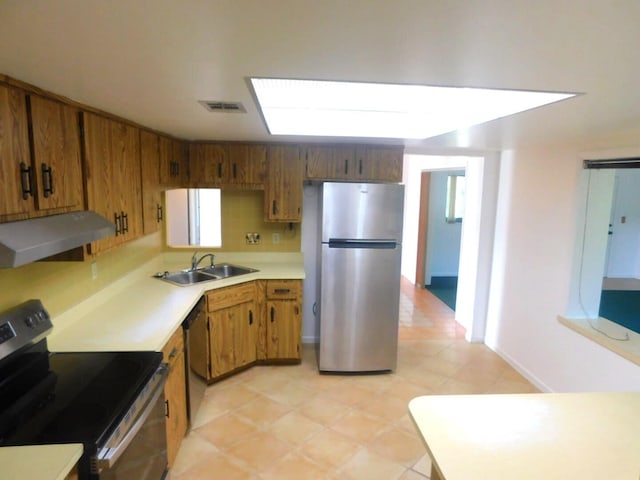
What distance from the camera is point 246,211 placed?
400cm

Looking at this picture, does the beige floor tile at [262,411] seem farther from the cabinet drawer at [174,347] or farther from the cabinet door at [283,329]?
the cabinet drawer at [174,347]

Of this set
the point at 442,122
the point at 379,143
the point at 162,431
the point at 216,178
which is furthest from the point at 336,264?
the point at 162,431

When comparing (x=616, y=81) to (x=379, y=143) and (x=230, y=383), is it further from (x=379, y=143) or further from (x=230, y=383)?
(x=230, y=383)

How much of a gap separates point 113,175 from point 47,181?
63 centimetres

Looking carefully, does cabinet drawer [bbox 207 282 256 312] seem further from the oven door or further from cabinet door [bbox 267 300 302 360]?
the oven door

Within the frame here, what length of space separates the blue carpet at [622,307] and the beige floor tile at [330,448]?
3.39 metres

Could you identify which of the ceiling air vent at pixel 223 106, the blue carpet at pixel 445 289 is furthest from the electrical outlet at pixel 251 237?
the blue carpet at pixel 445 289

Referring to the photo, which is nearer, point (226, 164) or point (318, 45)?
point (318, 45)

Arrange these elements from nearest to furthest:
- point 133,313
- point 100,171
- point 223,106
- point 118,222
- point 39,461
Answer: point 39,461, point 223,106, point 100,171, point 118,222, point 133,313

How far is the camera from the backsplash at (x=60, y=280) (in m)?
1.86

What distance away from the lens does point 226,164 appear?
3578mm

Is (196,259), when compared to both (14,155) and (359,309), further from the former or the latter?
(14,155)

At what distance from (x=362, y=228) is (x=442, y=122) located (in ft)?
4.40

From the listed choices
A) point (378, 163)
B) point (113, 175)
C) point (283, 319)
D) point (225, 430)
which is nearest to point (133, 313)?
point (113, 175)
